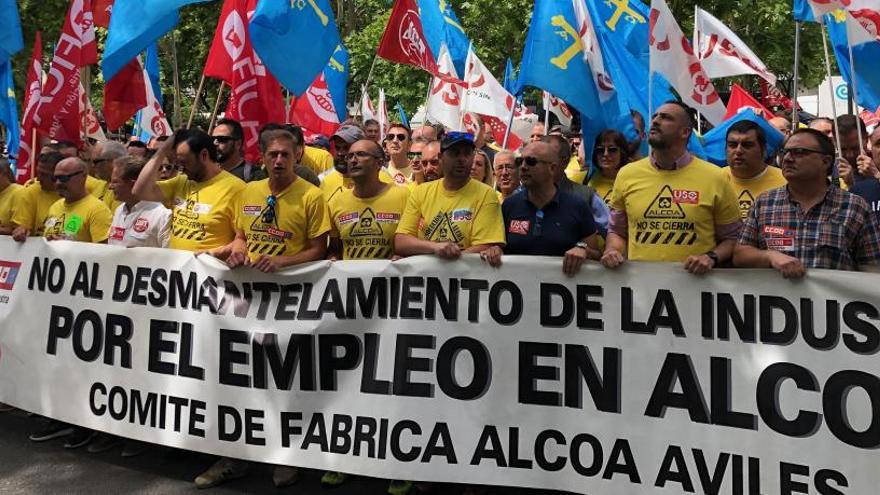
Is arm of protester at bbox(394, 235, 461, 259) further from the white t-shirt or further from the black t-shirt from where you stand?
the black t-shirt

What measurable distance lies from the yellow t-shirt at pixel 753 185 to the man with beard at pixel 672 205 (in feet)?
2.28

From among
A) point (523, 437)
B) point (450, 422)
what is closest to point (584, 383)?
point (523, 437)

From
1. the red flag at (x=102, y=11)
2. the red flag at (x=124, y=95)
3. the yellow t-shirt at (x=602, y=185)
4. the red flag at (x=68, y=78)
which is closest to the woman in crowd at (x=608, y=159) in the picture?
the yellow t-shirt at (x=602, y=185)

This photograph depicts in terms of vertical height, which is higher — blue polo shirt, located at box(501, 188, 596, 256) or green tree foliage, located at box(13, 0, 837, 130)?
green tree foliage, located at box(13, 0, 837, 130)

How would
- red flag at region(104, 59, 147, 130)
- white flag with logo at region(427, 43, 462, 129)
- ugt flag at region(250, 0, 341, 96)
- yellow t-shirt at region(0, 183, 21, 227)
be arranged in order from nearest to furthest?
ugt flag at region(250, 0, 341, 96), yellow t-shirt at region(0, 183, 21, 227), red flag at region(104, 59, 147, 130), white flag with logo at region(427, 43, 462, 129)

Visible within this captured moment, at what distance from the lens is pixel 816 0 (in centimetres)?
574

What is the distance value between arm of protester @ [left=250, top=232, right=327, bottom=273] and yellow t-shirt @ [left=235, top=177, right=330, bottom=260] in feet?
0.13

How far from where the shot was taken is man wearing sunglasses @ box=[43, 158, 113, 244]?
229 inches

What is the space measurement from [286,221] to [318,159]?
129 inches

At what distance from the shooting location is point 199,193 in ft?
17.5

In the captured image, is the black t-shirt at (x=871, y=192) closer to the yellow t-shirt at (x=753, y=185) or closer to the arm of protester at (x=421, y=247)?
the yellow t-shirt at (x=753, y=185)

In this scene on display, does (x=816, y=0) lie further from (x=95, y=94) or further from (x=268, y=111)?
(x=95, y=94)

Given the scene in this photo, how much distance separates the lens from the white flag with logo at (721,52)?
8.30 metres

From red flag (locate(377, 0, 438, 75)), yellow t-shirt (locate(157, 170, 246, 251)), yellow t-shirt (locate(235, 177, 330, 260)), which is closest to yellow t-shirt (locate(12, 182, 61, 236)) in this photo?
yellow t-shirt (locate(157, 170, 246, 251))
